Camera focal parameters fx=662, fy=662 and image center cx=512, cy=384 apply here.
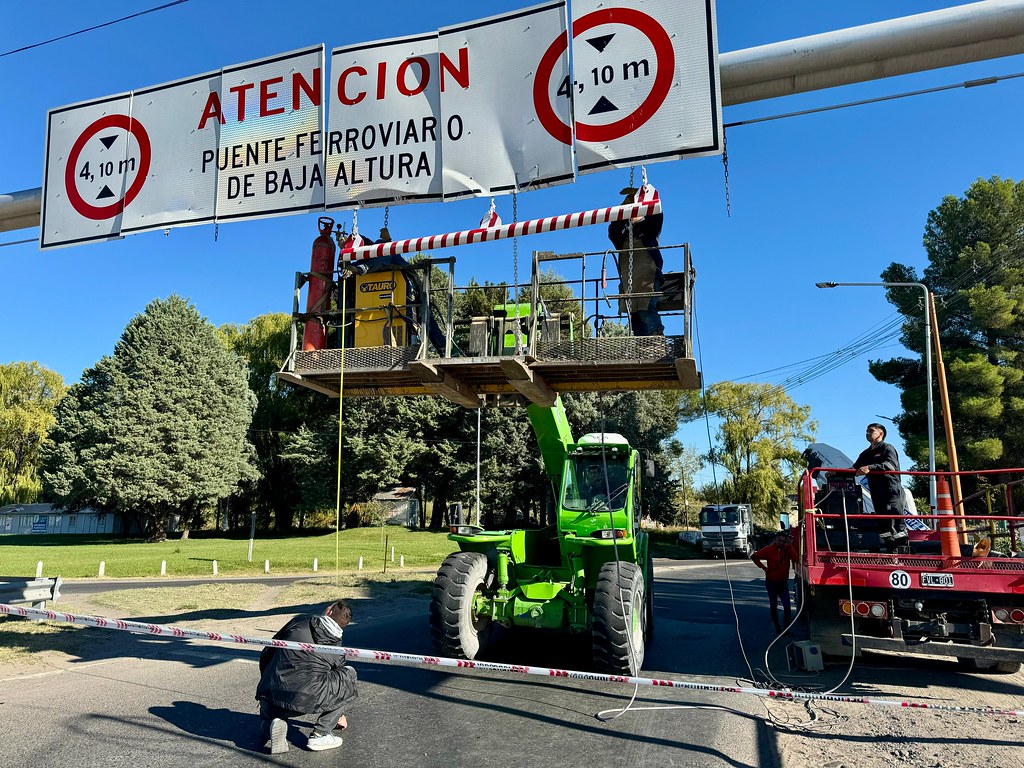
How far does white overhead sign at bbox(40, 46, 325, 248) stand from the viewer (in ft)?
22.1

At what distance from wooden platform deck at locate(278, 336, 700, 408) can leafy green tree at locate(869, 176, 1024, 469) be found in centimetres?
2731

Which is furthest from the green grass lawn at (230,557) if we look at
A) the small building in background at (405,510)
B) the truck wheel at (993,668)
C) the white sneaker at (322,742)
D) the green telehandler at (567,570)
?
the white sneaker at (322,742)

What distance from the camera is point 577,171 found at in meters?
5.86

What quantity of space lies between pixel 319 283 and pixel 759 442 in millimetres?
44128

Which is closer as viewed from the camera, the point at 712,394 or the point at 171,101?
the point at 171,101

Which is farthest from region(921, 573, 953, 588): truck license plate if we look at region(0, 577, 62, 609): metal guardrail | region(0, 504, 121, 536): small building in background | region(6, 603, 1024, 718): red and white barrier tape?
region(0, 504, 121, 536): small building in background

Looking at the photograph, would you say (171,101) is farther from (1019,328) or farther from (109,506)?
(109,506)

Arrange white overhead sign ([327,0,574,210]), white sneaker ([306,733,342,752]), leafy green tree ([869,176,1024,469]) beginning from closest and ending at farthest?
white sneaker ([306,733,342,752]) < white overhead sign ([327,0,574,210]) < leafy green tree ([869,176,1024,469])

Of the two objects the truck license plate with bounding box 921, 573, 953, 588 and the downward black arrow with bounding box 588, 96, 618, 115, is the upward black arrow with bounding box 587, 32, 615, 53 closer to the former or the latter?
the downward black arrow with bounding box 588, 96, 618, 115

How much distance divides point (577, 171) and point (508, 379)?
8.29ft

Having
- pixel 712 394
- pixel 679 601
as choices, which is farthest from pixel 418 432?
pixel 679 601

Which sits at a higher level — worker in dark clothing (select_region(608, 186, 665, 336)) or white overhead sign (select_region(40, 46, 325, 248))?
white overhead sign (select_region(40, 46, 325, 248))

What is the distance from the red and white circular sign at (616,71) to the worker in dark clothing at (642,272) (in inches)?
60.5

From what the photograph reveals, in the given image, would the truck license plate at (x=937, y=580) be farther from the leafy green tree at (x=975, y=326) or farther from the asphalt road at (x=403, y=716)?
the leafy green tree at (x=975, y=326)
